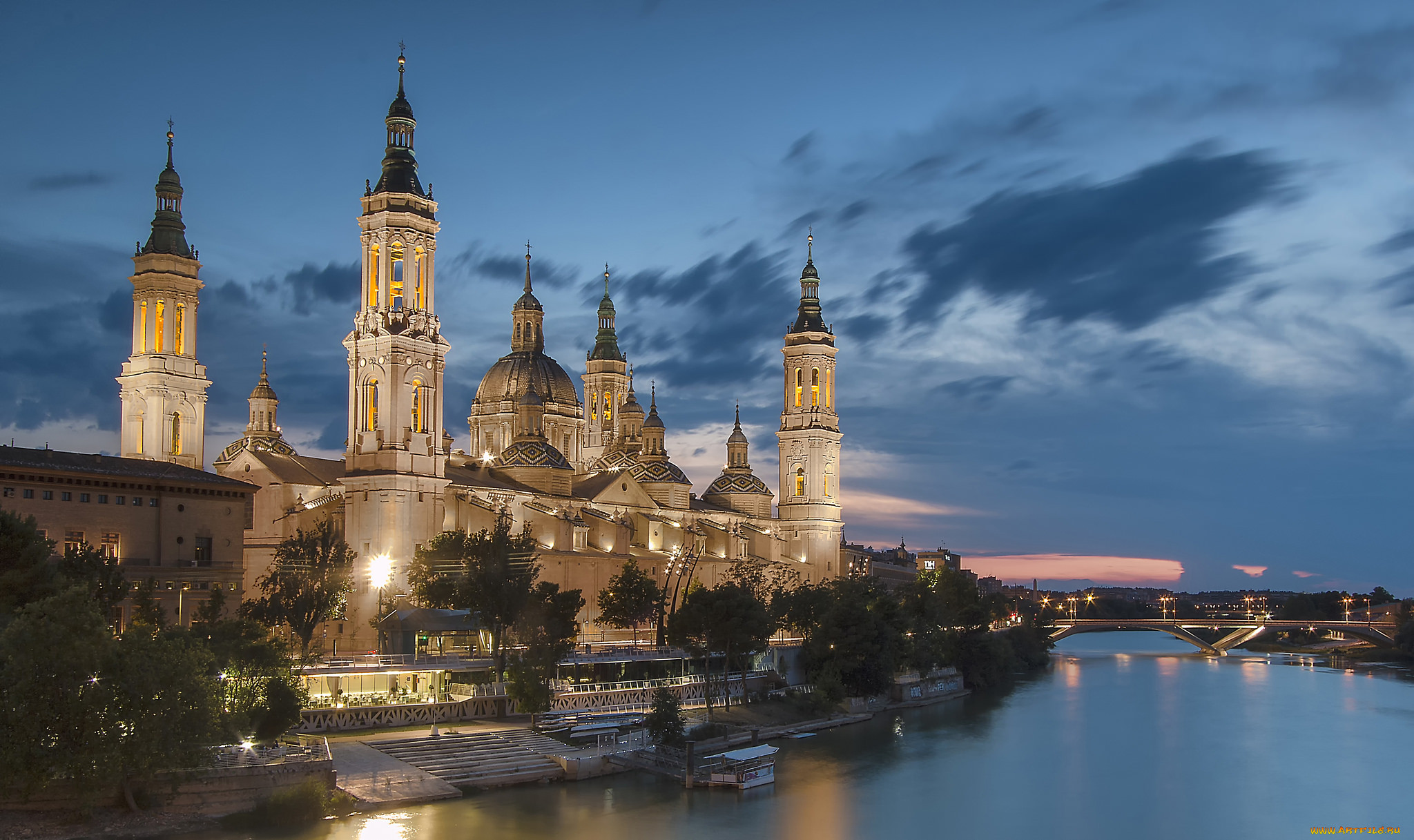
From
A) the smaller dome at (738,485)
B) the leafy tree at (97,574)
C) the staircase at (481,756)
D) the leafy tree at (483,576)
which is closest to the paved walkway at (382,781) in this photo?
the staircase at (481,756)

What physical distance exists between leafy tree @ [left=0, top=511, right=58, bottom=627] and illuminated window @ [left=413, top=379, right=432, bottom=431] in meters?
32.1

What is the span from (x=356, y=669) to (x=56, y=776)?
690 inches

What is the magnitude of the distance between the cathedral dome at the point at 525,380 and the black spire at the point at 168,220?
2868 cm

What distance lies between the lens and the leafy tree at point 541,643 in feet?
173

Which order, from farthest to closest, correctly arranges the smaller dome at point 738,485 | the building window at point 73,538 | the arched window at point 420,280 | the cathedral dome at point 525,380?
the smaller dome at point 738,485 → the cathedral dome at point 525,380 → the arched window at point 420,280 → the building window at point 73,538

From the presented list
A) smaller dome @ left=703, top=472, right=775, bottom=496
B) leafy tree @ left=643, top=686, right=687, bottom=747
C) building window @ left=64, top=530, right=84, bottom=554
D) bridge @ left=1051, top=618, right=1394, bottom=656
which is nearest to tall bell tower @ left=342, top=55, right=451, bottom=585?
building window @ left=64, top=530, right=84, bottom=554

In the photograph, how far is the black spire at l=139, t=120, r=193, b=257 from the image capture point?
7769cm

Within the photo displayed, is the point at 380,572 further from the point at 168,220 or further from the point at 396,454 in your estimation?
the point at 168,220

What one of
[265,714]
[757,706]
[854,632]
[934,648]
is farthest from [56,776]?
A: [934,648]

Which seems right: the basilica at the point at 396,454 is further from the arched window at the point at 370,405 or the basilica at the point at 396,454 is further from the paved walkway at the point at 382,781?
the paved walkway at the point at 382,781

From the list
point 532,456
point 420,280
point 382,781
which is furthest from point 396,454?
point 382,781

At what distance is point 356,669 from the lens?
52.0 meters

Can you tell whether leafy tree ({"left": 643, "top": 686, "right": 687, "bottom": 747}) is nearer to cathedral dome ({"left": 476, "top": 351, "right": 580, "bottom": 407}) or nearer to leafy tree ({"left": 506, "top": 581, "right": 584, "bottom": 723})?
leafy tree ({"left": 506, "top": 581, "right": 584, "bottom": 723})

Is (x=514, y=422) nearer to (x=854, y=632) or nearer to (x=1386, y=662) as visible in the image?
(x=854, y=632)
